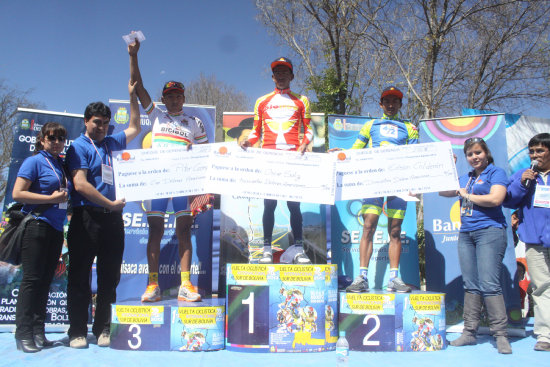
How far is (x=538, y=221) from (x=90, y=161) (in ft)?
12.4

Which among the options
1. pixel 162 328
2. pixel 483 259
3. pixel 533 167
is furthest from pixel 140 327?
pixel 533 167

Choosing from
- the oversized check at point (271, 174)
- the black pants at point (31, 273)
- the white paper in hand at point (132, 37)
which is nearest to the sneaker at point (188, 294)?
the oversized check at point (271, 174)

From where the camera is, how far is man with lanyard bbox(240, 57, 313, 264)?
3701mm

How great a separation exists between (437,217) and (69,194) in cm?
383

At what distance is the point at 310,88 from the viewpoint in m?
12.1

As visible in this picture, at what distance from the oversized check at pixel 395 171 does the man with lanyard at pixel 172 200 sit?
1397mm

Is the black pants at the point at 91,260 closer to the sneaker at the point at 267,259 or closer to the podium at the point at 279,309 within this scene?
the podium at the point at 279,309

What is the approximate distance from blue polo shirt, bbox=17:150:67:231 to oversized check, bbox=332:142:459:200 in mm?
2323

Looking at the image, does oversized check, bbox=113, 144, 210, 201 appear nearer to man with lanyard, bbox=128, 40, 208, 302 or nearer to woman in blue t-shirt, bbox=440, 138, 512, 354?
man with lanyard, bbox=128, 40, 208, 302

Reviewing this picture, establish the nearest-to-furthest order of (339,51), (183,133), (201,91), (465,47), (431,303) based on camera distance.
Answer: (431,303) < (183,133) < (465,47) < (339,51) < (201,91)

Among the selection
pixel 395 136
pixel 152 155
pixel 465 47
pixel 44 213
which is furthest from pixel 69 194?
pixel 465 47

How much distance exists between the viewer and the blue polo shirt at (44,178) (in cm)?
300

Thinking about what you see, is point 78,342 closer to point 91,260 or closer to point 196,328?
point 91,260

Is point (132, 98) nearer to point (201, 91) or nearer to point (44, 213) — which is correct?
point (44, 213)
